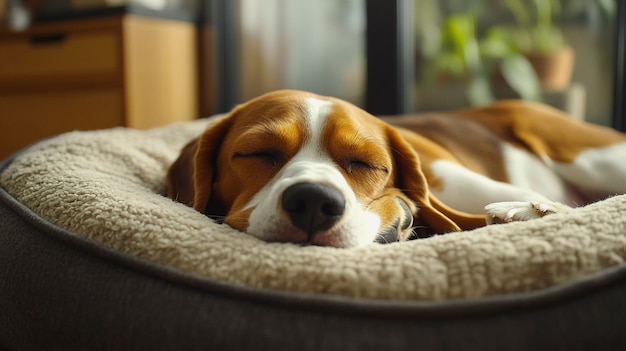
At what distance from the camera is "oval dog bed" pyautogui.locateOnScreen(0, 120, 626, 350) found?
3.71 feet

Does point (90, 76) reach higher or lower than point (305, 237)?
lower

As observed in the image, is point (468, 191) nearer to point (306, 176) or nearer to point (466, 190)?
point (466, 190)

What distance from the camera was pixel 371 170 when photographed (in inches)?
73.8

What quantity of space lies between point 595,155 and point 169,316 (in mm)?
2147

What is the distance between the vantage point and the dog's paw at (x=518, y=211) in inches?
68.7

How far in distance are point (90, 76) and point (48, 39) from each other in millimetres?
528

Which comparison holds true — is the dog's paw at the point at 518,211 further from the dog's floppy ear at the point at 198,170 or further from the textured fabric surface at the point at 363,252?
the dog's floppy ear at the point at 198,170

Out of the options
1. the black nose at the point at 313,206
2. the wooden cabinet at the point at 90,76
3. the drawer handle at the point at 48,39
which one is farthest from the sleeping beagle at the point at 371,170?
the drawer handle at the point at 48,39

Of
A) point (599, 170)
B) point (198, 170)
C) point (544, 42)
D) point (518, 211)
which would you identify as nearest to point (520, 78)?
point (544, 42)

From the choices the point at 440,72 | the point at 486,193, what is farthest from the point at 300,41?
the point at 486,193

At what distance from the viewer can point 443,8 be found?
5098 millimetres

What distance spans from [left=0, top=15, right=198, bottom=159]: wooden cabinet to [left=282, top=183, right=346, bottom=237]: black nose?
3.44 metres

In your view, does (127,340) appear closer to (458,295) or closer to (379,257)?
(379,257)

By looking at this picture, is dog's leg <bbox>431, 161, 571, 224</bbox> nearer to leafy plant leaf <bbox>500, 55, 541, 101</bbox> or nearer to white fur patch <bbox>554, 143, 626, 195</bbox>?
white fur patch <bbox>554, 143, 626, 195</bbox>
